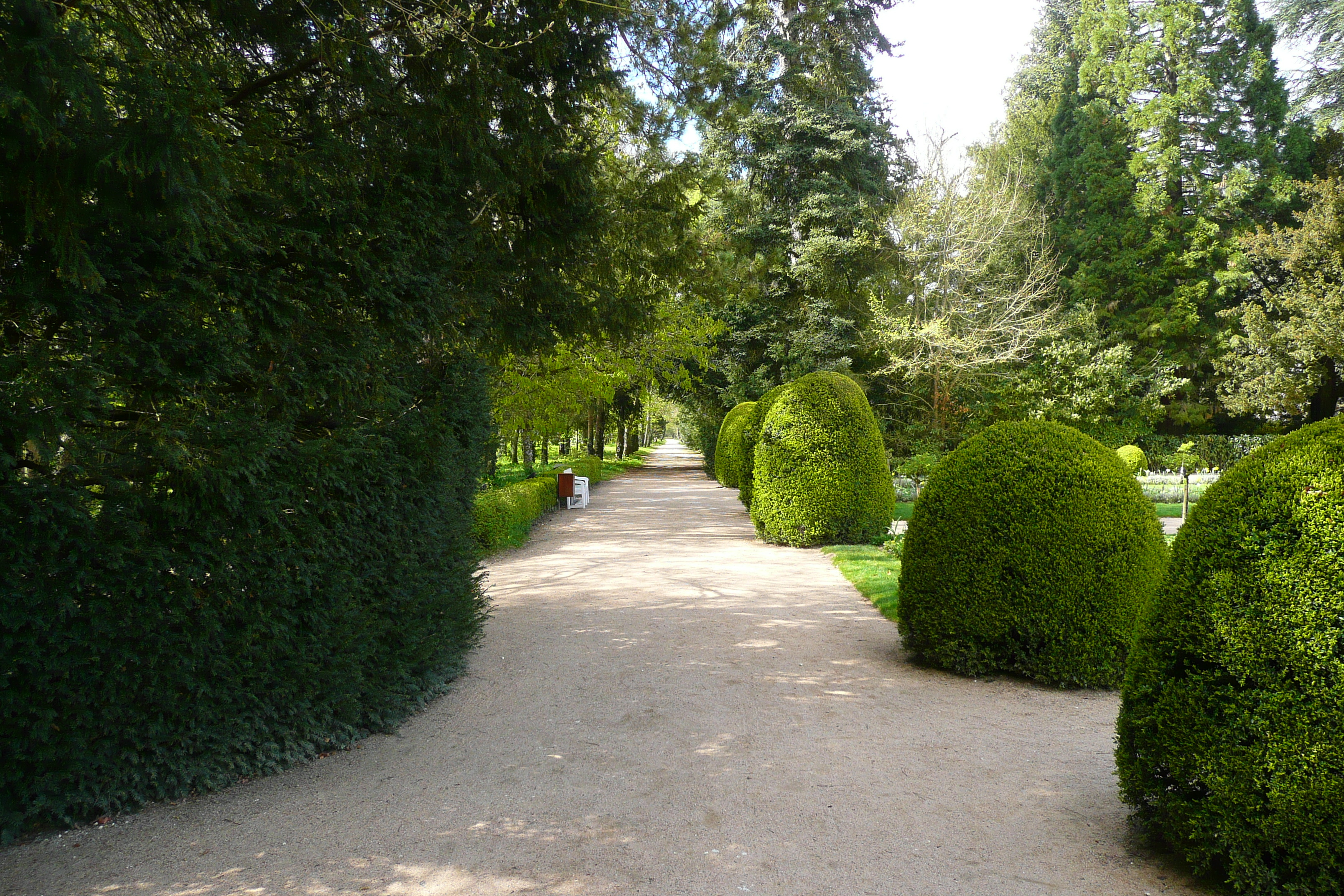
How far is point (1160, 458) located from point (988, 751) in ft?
91.4

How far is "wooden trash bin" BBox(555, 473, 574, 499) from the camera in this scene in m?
17.8

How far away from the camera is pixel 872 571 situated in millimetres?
9406

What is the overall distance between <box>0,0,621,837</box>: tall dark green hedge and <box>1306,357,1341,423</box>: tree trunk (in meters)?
31.0

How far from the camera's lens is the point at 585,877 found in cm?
294

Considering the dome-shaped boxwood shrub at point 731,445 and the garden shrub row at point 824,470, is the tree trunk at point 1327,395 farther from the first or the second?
the garden shrub row at point 824,470

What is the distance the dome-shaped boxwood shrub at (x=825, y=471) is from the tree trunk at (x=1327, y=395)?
76.7 ft

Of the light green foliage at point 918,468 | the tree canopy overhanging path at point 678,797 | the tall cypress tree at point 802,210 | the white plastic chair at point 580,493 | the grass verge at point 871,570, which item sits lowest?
the tree canopy overhanging path at point 678,797

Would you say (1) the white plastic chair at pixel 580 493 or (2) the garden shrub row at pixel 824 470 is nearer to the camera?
(2) the garden shrub row at pixel 824 470

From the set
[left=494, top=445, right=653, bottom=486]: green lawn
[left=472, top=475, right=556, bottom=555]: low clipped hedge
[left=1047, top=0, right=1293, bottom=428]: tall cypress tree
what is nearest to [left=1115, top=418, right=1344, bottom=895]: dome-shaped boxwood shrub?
[left=472, top=475, right=556, bottom=555]: low clipped hedge

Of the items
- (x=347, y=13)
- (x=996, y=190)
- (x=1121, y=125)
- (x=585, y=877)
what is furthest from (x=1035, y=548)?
(x=1121, y=125)

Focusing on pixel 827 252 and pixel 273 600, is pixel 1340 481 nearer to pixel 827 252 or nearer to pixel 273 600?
pixel 273 600

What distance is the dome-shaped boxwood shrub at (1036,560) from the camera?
16.7ft

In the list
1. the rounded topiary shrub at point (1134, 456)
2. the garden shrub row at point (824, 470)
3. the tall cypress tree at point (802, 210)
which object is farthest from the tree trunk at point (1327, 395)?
the garden shrub row at point (824, 470)

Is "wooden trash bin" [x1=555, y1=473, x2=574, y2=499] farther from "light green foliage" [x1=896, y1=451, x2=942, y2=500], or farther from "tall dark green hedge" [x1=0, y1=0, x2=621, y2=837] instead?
"tall dark green hedge" [x1=0, y1=0, x2=621, y2=837]
